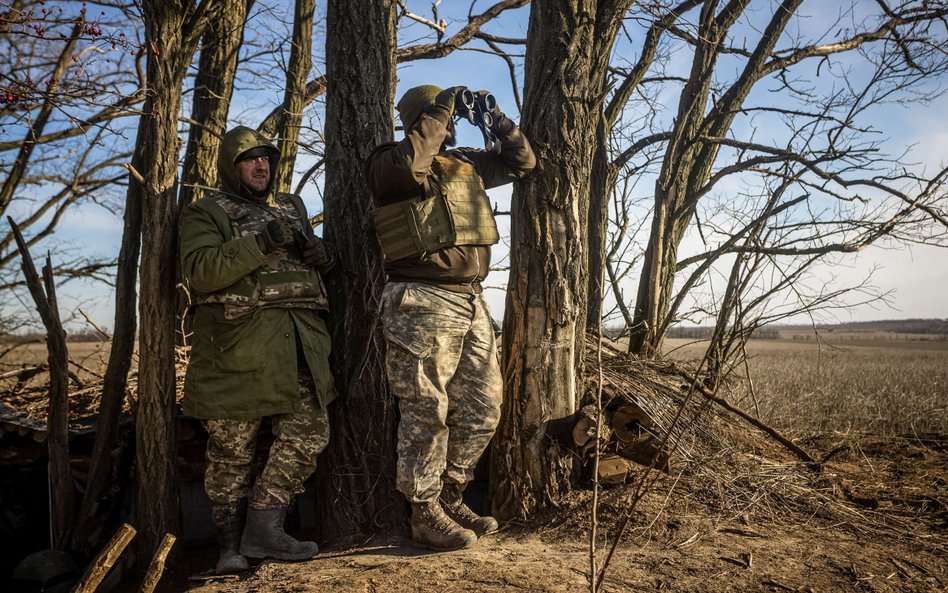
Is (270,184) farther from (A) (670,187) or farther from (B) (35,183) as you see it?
(B) (35,183)

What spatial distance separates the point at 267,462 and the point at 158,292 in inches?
51.8

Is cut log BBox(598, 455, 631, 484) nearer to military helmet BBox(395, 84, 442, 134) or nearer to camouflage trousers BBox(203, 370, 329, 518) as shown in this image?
camouflage trousers BBox(203, 370, 329, 518)

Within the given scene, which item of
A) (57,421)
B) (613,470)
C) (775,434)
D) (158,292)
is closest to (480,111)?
(158,292)

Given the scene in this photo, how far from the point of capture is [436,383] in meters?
3.54

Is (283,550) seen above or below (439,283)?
below

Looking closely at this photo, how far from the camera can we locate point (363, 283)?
407 centimetres

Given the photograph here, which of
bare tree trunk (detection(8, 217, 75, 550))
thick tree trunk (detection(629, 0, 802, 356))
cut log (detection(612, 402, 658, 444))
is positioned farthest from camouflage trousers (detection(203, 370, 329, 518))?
thick tree trunk (detection(629, 0, 802, 356))

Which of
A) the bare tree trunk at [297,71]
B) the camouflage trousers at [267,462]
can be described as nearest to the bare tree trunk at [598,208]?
the camouflage trousers at [267,462]

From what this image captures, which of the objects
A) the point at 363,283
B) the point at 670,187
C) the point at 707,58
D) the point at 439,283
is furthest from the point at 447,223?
the point at 707,58

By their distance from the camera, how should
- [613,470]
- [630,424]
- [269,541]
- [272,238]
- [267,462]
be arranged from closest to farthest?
[272,238] → [269,541] → [267,462] → [613,470] → [630,424]

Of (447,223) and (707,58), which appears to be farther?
(707,58)

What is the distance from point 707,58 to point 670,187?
4.69 feet

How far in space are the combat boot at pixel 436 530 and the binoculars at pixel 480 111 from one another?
80.7 inches

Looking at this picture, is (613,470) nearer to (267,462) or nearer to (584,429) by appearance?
(584,429)
